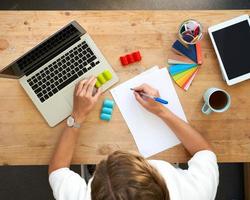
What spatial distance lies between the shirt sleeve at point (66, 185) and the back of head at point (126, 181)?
0.20 meters

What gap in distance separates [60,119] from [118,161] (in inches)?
13.8

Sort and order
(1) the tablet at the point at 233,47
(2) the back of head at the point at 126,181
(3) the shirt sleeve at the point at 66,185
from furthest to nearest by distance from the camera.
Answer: (1) the tablet at the point at 233,47
(3) the shirt sleeve at the point at 66,185
(2) the back of head at the point at 126,181

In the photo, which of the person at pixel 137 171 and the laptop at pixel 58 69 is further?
the laptop at pixel 58 69

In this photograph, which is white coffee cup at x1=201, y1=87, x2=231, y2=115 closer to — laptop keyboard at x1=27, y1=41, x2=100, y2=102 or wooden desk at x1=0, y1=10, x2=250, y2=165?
wooden desk at x1=0, y1=10, x2=250, y2=165

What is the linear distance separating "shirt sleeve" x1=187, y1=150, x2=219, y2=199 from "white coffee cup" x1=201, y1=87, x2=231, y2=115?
0.14 meters

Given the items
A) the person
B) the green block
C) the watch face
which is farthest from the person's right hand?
the watch face

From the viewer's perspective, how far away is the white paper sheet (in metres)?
1.13

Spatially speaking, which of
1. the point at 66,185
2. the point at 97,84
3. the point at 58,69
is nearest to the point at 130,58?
the point at 97,84

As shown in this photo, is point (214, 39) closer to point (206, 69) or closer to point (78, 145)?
point (206, 69)

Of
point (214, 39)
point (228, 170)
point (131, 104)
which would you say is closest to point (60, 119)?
point (131, 104)

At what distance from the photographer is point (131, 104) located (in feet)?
3.76

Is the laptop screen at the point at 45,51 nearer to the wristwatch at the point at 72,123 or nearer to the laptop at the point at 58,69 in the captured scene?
the laptop at the point at 58,69

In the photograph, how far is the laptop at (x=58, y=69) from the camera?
1137 mm

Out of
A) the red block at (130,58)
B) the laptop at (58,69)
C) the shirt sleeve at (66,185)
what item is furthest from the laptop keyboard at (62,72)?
the shirt sleeve at (66,185)
